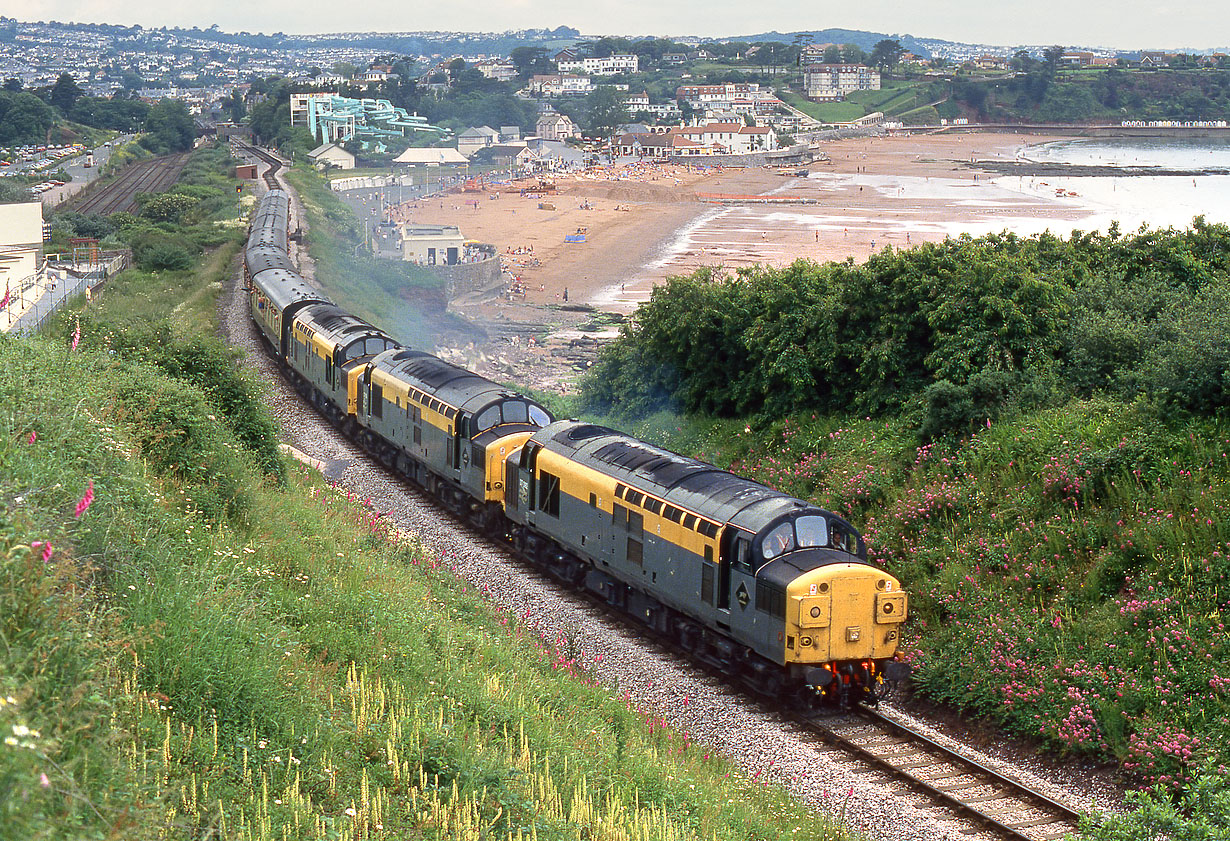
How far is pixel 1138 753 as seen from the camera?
14.3m

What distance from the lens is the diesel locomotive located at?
1634cm

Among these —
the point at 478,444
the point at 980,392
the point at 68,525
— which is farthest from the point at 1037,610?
the point at 68,525

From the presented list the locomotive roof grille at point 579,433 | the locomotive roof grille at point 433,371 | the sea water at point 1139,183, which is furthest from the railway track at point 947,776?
the sea water at point 1139,183

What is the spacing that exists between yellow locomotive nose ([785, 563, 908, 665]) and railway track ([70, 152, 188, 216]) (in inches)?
3182

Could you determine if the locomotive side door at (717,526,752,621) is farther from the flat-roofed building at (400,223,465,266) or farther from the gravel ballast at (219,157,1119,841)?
the flat-roofed building at (400,223,465,266)

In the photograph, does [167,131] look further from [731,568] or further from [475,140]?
[731,568]

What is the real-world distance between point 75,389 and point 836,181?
12406 centimetres

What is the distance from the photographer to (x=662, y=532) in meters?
18.6

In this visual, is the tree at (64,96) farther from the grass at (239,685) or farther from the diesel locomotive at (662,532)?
the grass at (239,685)

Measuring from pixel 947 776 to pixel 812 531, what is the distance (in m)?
3.91

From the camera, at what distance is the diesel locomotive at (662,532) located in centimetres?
1634

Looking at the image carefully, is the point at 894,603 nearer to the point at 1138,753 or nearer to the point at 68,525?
Result: the point at 1138,753

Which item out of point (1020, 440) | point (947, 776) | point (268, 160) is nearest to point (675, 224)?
point (268, 160)

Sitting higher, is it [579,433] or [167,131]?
[167,131]
